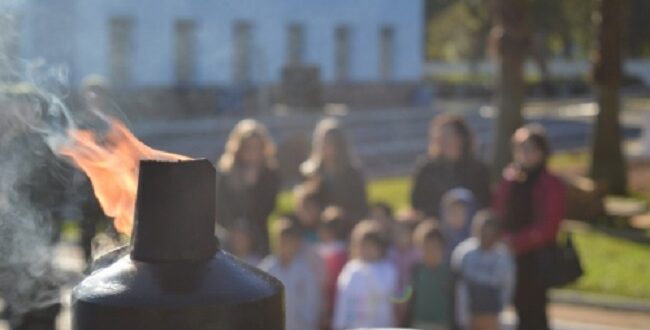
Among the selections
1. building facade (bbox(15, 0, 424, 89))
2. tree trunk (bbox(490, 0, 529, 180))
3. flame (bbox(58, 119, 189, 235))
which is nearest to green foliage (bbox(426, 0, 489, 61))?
building facade (bbox(15, 0, 424, 89))

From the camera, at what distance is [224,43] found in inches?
1443

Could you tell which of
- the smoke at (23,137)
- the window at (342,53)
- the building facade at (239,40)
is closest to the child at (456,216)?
the smoke at (23,137)

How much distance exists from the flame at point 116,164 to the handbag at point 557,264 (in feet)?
16.2

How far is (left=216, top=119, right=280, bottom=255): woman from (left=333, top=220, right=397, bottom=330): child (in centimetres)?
110

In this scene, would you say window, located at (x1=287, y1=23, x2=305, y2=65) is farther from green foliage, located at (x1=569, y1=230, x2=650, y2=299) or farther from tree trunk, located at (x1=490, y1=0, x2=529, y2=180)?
green foliage, located at (x1=569, y1=230, x2=650, y2=299)

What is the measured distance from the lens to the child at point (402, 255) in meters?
7.62

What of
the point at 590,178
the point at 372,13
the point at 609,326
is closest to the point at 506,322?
the point at 609,326

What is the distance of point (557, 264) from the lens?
7922 millimetres

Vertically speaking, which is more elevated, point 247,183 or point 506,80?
point 506,80

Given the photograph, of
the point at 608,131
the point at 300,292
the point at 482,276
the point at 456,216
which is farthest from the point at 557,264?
the point at 608,131

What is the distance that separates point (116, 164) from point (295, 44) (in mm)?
34425

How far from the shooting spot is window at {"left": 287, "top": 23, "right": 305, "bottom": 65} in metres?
37.0

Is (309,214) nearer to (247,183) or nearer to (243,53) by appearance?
(247,183)

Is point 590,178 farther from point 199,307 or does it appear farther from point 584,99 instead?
point 584,99
